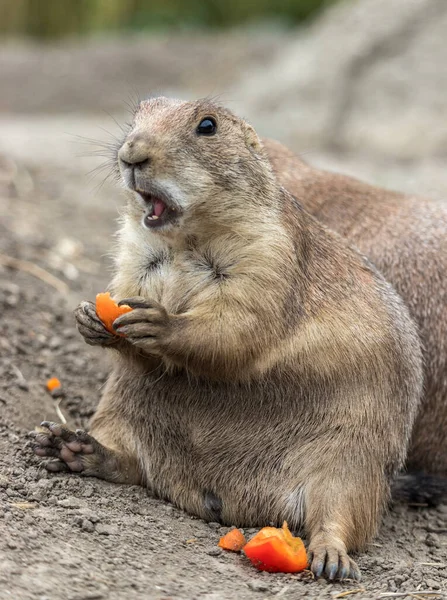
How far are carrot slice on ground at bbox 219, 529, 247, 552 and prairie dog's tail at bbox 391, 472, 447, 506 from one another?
1305mm

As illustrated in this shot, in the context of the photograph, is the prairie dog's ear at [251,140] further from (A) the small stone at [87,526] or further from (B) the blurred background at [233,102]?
(A) the small stone at [87,526]

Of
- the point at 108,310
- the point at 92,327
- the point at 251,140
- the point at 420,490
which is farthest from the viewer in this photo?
the point at 420,490

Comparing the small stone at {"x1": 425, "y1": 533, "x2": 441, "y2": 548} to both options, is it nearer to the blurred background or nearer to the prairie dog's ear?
the prairie dog's ear

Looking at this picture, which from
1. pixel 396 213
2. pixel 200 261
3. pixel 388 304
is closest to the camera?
pixel 200 261

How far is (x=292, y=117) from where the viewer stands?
489 inches

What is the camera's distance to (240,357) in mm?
4234

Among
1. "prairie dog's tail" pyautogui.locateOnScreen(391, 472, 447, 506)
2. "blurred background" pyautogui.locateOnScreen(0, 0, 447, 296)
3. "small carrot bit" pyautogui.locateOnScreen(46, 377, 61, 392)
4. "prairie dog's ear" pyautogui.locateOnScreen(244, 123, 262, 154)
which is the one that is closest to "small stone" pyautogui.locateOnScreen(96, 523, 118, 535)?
"small carrot bit" pyautogui.locateOnScreen(46, 377, 61, 392)

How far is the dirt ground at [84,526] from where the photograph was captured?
3.60 metres

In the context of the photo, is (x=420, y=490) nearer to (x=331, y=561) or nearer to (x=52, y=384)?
(x=331, y=561)

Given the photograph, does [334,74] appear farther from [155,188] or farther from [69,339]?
[155,188]

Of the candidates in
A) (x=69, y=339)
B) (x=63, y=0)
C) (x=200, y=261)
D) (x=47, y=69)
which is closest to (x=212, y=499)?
(x=200, y=261)

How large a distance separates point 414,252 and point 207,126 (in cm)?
170

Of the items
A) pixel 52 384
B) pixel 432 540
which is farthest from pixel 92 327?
pixel 432 540

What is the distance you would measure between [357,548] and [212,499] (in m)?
0.72
